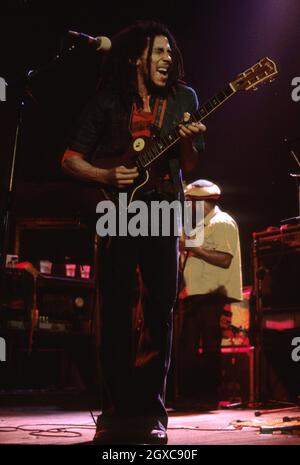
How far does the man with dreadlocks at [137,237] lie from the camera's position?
262cm

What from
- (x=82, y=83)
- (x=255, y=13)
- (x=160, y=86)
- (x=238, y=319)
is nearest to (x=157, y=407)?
(x=160, y=86)

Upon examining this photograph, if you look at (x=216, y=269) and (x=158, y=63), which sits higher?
(x=158, y=63)

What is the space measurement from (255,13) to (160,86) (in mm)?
3870

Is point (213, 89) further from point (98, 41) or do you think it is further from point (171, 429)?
point (171, 429)

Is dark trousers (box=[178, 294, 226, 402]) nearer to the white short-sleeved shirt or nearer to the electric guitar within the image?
the white short-sleeved shirt

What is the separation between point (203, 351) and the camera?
16.1 feet

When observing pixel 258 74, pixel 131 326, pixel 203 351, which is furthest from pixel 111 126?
pixel 203 351

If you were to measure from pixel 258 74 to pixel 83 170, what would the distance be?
101 centimetres

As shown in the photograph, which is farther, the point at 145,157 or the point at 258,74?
the point at 258,74

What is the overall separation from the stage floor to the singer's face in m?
Answer: 1.67

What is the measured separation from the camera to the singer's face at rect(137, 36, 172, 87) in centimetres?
286

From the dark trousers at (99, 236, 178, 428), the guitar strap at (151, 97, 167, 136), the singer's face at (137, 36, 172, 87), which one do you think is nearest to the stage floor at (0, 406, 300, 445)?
the dark trousers at (99, 236, 178, 428)

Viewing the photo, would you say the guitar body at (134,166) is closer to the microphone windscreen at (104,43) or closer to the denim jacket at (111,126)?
the denim jacket at (111,126)

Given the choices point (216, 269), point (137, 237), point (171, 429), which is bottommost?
point (171, 429)
